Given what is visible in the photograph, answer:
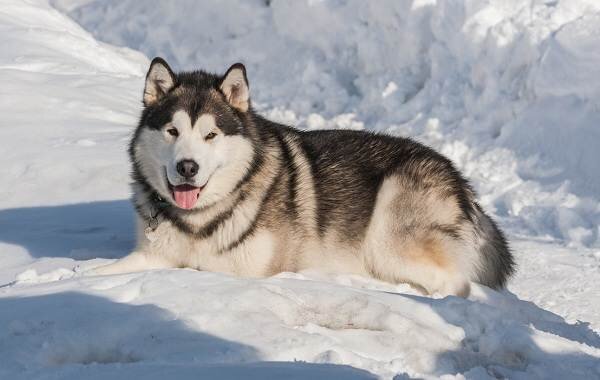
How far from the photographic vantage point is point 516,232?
636 cm

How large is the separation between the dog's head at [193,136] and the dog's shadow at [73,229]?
84cm

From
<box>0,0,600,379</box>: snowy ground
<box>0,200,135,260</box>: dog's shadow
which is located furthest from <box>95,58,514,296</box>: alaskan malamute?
<box>0,200,135,260</box>: dog's shadow

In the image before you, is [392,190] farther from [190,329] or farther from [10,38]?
[10,38]

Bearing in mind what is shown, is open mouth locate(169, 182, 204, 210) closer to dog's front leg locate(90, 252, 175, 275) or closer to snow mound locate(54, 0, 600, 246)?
dog's front leg locate(90, 252, 175, 275)

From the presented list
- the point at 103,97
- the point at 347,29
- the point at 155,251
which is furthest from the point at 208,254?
the point at 347,29

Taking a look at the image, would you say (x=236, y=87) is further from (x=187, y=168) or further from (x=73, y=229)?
(x=73, y=229)

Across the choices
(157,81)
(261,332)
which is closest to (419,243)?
(157,81)

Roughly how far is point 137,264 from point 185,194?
1.38 feet

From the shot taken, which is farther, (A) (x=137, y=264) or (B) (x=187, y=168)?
(A) (x=137, y=264)

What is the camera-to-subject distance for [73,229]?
19.0ft

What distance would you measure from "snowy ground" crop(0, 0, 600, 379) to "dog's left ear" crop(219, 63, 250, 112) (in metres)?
0.91

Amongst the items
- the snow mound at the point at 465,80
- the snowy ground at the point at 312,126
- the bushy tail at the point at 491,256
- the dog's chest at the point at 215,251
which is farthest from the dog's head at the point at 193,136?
the snow mound at the point at 465,80

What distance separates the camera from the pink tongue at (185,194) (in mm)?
4559

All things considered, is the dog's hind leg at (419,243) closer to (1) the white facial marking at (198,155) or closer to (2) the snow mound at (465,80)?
(1) the white facial marking at (198,155)
